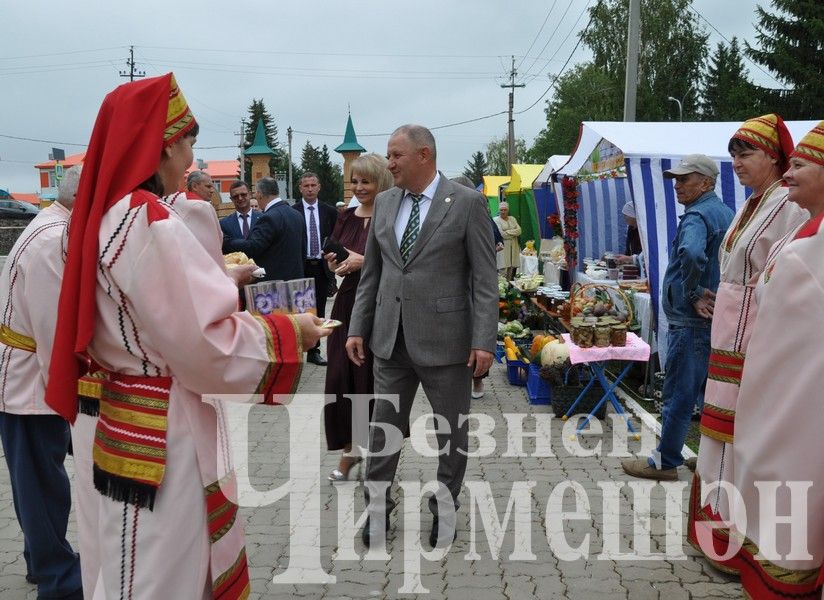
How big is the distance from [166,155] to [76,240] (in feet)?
1.13

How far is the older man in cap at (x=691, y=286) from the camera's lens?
4.75 meters

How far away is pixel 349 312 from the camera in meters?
5.14

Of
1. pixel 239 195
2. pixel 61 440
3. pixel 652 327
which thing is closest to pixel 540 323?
pixel 652 327

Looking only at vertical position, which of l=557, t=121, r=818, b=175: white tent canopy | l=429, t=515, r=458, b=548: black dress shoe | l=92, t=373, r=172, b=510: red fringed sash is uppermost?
l=557, t=121, r=818, b=175: white tent canopy

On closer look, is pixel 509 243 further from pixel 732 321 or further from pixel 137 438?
pixel 137 438

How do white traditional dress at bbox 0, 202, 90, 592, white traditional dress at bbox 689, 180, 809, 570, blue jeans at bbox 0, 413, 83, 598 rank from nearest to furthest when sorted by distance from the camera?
white traditional dress at bbox 0, 202, 90, 592, blue jeans at bbox 0, 413, 83, 598, white traditional dress at bbox 689, 180, 809, 570

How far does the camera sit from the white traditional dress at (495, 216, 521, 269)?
17.0m

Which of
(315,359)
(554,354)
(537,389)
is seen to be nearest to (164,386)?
(554,354)

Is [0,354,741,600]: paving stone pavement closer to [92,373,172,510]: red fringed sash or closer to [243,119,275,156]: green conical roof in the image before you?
[92,373,172,510]: red fringed sash

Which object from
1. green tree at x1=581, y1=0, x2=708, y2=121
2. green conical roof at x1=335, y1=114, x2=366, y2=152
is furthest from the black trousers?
green tree at x1=581, y1=0, x2=708, y2=121

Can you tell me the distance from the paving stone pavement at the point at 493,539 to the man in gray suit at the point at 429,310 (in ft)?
0.88

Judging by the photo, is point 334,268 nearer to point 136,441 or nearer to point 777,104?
point 136,441

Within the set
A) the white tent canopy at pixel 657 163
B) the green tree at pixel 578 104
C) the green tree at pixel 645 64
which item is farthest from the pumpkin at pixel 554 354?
the green tree at pixel 578 104

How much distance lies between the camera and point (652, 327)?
7.62m
